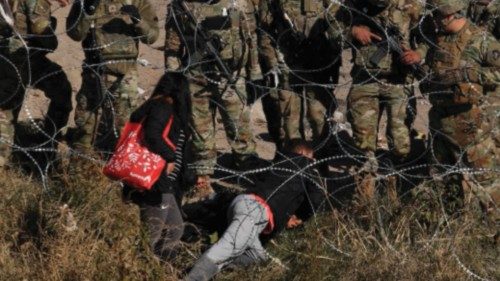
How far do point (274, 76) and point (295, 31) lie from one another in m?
0.39

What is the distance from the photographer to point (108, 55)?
275 inches

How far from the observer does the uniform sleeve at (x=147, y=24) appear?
6930mm

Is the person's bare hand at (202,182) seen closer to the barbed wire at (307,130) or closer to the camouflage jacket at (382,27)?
the barbed wire at (307,130)

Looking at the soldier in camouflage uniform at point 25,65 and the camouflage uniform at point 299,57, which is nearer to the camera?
the soldier in camouflage uniform at point 25,65

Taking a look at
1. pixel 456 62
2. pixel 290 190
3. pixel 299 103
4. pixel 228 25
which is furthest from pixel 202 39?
pixel 456 62

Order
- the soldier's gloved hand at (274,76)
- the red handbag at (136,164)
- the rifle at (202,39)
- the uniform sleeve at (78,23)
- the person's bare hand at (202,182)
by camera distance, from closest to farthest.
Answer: the red handbag at (136,164) → the uniform sleeve at (78,23) → the rifle at (202,39) → the person's bare hand at (202,182) → the soldier's gloved hand at (274,76)

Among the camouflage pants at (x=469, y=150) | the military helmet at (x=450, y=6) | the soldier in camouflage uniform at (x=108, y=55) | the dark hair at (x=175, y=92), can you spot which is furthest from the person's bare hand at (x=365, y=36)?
the dark hair at (x=175, y=92)

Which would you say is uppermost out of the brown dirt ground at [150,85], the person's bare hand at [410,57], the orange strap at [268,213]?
the person's bare hand at [410,57]

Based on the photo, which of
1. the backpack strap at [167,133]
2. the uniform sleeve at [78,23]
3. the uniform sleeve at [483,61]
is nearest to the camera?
the backpack strap at [167,133]

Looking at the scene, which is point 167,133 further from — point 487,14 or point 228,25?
point 487,14

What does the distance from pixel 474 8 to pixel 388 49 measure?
184 cm

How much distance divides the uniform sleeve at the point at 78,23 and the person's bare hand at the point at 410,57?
2.24 meters

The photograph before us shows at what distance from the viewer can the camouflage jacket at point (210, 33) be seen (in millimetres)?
7066

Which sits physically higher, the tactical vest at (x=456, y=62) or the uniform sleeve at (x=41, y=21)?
the tactical vest at (x=456, y=62)
